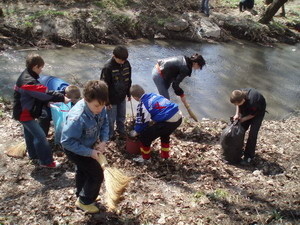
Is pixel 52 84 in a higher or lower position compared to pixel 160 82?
higher

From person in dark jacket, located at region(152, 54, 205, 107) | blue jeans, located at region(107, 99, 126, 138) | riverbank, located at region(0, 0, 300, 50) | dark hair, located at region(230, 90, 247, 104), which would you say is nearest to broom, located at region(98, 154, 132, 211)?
blue jeans, located at region(107, 99, 126, 138)

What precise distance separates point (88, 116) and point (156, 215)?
1660 millimetres

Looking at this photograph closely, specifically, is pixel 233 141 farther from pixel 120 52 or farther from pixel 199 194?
pixel 120 52

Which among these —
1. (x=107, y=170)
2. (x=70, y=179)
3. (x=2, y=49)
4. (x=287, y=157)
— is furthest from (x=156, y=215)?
(x=2, y=49)

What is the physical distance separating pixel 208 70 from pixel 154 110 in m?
7.21

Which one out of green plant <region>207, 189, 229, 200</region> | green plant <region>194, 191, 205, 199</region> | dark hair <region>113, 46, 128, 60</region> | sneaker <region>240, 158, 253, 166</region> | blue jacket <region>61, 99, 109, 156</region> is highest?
dark hair <region>113, 46, 128, 60</region>

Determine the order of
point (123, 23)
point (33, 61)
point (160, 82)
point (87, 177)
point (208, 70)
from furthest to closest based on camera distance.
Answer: point (123, 23), point (208, 70), point (160, 82), point (33, 61), point (87, 177)

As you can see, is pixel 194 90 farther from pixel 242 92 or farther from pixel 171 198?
pixel 171 198

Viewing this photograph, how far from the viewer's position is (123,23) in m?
13.7

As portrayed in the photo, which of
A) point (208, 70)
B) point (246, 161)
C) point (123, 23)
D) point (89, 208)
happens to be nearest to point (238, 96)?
point (246, 161)

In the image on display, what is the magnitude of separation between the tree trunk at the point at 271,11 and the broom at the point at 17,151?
1569cm

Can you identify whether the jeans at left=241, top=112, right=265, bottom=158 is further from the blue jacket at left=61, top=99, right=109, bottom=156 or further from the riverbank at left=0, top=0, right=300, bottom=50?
the riverbank at left=0, top=0, right=300, bottom=50

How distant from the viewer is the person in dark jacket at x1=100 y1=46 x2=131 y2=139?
5.21 metres

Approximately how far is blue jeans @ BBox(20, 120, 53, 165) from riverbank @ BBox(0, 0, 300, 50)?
711 cm
